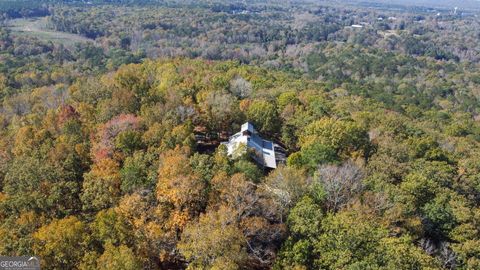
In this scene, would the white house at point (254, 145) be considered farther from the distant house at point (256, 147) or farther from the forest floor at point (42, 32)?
the forest floor at point (42, 32)

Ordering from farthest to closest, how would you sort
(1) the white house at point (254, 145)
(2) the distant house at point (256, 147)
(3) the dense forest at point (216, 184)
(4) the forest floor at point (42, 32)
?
(4) the forest floor at point (42, 32) < (1) the white house at point (254, 145) < (2) the distant house at point (256, 147) < (3) the dense forest at point (216, 184)

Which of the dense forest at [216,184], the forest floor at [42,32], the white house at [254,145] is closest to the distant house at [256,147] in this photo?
the white house at [254,145]

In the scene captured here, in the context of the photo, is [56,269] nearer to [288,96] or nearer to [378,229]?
[378,229]

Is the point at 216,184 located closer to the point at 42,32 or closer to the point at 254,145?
the point at 254,145

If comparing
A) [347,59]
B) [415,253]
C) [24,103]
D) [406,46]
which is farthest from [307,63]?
[415,253]

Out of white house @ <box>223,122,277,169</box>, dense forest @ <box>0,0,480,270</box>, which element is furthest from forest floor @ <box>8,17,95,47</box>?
white house @ <box>223,122,277,169</box>

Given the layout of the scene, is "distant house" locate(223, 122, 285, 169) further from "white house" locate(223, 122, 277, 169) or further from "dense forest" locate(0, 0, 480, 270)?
"dense forest" locate(0, 0, 480, 270)

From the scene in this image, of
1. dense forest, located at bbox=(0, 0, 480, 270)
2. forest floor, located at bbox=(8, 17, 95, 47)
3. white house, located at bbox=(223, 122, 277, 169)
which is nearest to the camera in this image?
dense forest, located at bbox=(0, 0, 480, 270)

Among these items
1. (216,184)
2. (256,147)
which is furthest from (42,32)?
(216,184)
